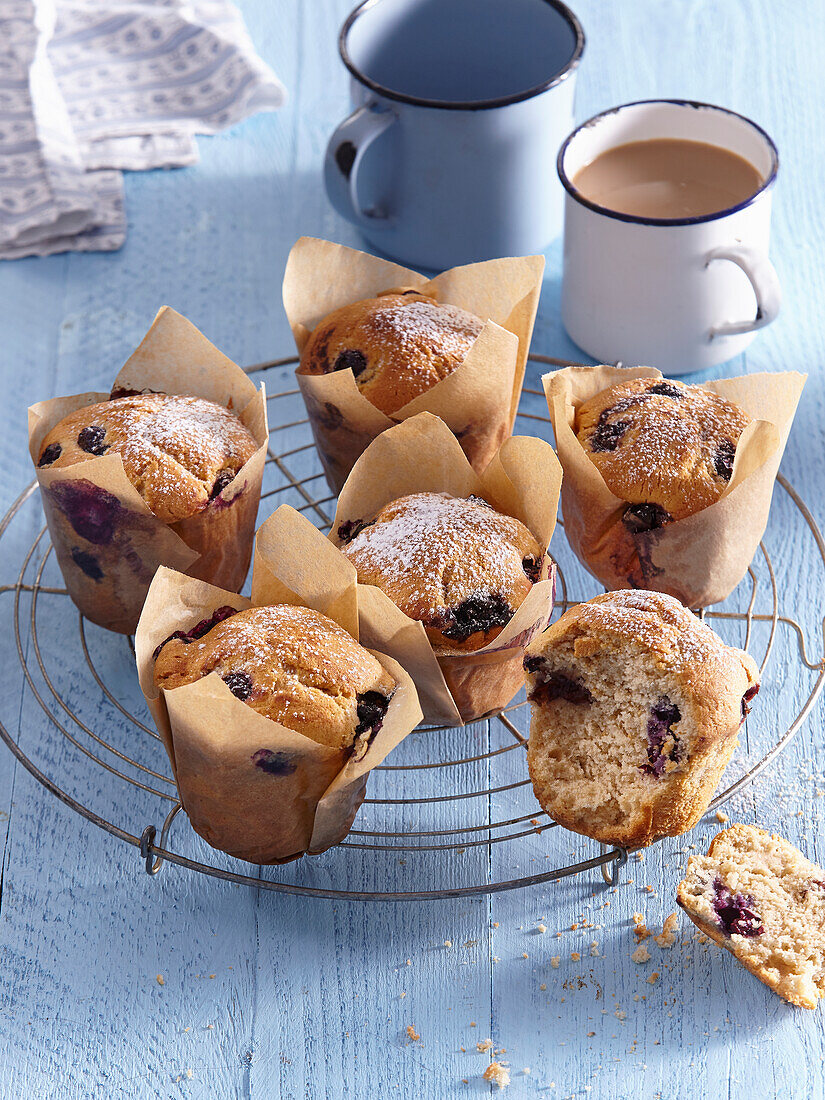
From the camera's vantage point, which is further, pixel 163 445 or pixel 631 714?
pixel 163 445

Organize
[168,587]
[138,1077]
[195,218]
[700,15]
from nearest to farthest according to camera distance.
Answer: [138,1077], [168,587], [195,218], [700,15]

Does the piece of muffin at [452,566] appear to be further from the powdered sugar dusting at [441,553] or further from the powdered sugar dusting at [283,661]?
the powdered sugar dusting at [283,661]

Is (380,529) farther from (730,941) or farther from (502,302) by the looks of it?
(730,941)

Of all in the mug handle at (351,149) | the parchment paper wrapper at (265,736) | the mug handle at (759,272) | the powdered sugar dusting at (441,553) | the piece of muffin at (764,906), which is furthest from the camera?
the mug handle at (351,149)

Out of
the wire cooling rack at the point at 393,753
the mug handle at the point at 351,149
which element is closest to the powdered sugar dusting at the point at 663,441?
the wire cooling rack at the point at 393,753

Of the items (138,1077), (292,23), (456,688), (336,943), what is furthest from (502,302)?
(292,23)

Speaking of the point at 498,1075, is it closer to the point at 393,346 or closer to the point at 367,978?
the point at 367,978

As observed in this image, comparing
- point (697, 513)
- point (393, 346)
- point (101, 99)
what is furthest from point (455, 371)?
point (101, 99)
